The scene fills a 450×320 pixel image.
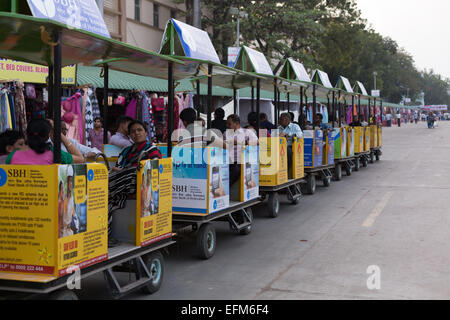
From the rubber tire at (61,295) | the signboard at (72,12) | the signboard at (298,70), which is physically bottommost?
the rubber tire at (61,295)

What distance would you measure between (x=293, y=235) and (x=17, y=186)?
5.19m

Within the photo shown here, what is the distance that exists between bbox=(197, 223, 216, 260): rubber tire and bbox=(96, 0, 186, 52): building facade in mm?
19138

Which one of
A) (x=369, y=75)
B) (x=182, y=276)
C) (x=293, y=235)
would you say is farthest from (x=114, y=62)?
(x=369, y=75)

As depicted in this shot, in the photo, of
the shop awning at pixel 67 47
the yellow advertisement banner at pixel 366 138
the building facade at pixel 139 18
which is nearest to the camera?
the shop awning at pixel 67 47

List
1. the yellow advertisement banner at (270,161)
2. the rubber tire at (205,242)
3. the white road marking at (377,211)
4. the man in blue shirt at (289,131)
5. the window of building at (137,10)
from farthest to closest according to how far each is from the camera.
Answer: the window of building at (137,10), the man in blue shirt at (289,131), the yellow advertisement banner at (270,161), the white road marking at (377,211), the rubber tire at (205,242)

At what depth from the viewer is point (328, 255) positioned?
7293 mm

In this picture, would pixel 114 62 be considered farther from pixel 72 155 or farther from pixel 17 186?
pixel 17 186

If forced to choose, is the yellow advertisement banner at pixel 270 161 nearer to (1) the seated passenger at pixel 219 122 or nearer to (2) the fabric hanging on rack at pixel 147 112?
(1) the seated passenger at pixel 219 122

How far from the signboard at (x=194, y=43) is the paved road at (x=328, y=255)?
2.76 meters

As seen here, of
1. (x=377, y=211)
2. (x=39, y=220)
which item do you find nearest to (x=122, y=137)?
(x=39, y=220)

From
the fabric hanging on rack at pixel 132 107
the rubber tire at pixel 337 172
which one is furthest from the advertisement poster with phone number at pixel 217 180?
the rubber tire at pixel 337 172

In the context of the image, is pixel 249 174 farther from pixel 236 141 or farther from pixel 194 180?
pixel 194 180

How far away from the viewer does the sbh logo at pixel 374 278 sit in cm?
587

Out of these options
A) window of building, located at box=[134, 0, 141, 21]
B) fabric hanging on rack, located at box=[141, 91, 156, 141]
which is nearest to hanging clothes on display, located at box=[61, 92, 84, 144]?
fabric hanging on rack, located at box=[141, 91, 156, 141]
